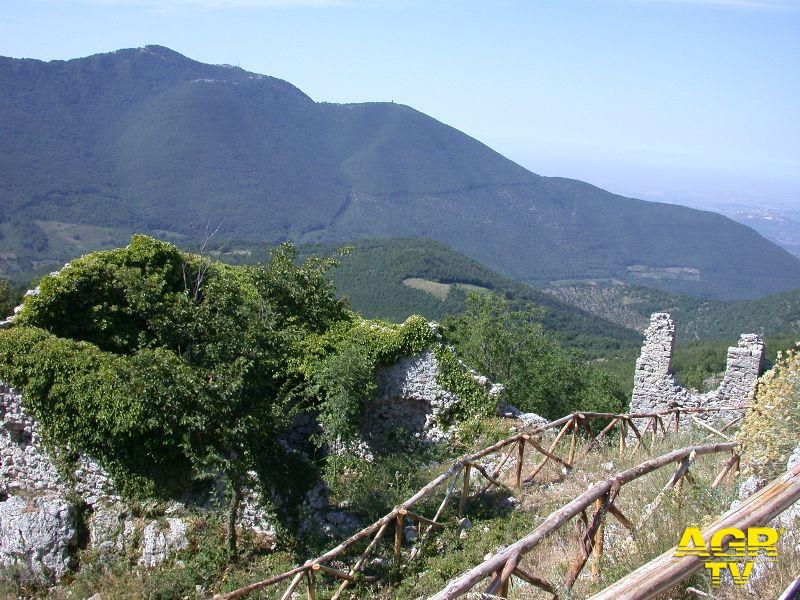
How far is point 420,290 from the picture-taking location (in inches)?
3556

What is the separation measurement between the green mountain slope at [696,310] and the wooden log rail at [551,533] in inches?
1256

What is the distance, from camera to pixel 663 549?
5.52 meters

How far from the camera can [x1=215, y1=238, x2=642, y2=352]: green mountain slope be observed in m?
82.1

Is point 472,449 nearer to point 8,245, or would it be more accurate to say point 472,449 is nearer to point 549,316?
point 549,316

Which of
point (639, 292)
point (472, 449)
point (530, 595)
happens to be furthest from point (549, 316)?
point (530, 595)

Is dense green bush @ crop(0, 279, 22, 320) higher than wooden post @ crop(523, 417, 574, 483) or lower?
lower

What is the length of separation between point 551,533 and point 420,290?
84.6m

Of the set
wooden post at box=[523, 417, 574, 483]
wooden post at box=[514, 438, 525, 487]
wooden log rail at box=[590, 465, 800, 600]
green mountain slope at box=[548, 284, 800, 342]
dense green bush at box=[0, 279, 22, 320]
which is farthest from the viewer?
green mountain slope at box=[548, 284, 800, 342]

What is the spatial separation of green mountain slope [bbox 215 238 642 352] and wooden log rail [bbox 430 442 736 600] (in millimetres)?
69369

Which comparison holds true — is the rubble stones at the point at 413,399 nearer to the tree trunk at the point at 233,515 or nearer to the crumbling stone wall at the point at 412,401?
the crumbling stone wall at the point at 412,401

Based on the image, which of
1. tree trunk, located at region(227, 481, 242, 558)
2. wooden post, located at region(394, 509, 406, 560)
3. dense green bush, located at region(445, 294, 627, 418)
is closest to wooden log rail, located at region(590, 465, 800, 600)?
wooden post, located at region(394, 509, 406, 560)

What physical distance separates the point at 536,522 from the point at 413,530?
2.31m

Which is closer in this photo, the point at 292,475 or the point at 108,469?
the point at 108,469

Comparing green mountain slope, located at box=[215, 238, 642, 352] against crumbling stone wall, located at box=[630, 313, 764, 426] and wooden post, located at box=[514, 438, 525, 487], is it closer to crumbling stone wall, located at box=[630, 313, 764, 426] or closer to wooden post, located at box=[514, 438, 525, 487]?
crumbling stone wall, located at box=[630, 313, 764, 426]
